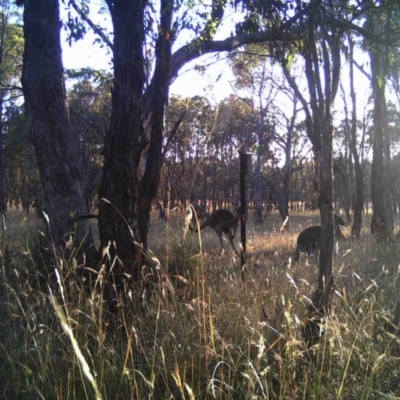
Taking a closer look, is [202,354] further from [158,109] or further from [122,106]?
[158,109]

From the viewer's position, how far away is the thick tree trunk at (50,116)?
5.66 metres

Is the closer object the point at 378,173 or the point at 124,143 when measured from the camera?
the point at 124,143

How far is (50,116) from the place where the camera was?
564 centimetres

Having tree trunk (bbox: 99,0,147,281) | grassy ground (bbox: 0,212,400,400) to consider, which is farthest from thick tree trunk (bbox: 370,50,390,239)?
grassy ground (bbox: 0,212,400,400)

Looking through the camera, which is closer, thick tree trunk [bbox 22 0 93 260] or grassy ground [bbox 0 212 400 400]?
grassy ground [bbox 0 212 400 400]

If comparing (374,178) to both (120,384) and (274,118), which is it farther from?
(274,118)

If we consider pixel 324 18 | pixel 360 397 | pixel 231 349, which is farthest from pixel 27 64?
pixel 360 397

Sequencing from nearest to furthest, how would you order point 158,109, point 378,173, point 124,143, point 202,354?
1. point 202,354
2. point 124,143
3. point 158,109
4. point 378,173

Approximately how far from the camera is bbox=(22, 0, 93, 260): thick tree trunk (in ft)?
18.6

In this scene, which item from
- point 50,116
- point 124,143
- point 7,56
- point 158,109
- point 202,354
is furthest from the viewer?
point 7,56

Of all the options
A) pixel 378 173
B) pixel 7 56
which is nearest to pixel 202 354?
pixel 378 173

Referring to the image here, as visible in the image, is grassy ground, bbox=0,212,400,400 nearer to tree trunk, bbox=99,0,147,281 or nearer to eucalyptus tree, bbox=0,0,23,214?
tree trunk, bbox=99,0,147,281

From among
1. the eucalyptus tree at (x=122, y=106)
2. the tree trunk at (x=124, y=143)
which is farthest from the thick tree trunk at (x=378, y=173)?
the tree trunk at (x=124, y=143)

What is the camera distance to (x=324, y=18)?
13.9 feet
